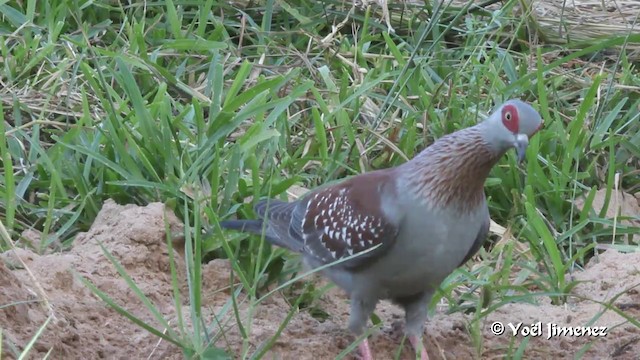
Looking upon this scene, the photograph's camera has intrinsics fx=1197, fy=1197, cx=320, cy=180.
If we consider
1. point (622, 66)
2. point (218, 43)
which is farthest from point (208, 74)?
point (622, 66)

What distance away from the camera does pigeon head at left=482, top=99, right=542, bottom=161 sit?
357 cm

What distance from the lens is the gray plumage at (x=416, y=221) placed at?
12.2ft

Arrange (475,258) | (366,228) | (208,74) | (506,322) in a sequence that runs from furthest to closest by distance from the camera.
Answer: (208,74) < (475,258) < (506,322) < (366,228)

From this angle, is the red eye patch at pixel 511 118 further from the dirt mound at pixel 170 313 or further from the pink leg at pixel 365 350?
the pink leg at pixel 365 350

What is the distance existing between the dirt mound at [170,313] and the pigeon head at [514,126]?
1.95 feet

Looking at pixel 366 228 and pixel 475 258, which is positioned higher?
pixel 366 228

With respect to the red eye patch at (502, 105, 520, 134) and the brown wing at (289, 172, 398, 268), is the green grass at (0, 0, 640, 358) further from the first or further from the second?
the red eye patch at (502, 105, 520, 134)

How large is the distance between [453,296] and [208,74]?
69.6 inches

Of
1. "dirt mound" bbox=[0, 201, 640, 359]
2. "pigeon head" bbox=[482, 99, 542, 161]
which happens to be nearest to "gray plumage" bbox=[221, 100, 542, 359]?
"pigeon head" bbox=[482, 99, 542, 161]

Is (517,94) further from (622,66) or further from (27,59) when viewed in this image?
(27,59)

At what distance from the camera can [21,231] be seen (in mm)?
4477

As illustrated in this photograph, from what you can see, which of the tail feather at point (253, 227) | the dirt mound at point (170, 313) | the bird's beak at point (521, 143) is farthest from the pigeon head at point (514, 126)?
the tail feather at point (253, 227)

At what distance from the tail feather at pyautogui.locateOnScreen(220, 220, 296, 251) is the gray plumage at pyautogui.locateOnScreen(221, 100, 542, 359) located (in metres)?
0.19

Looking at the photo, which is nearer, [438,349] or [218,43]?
[438,349]
